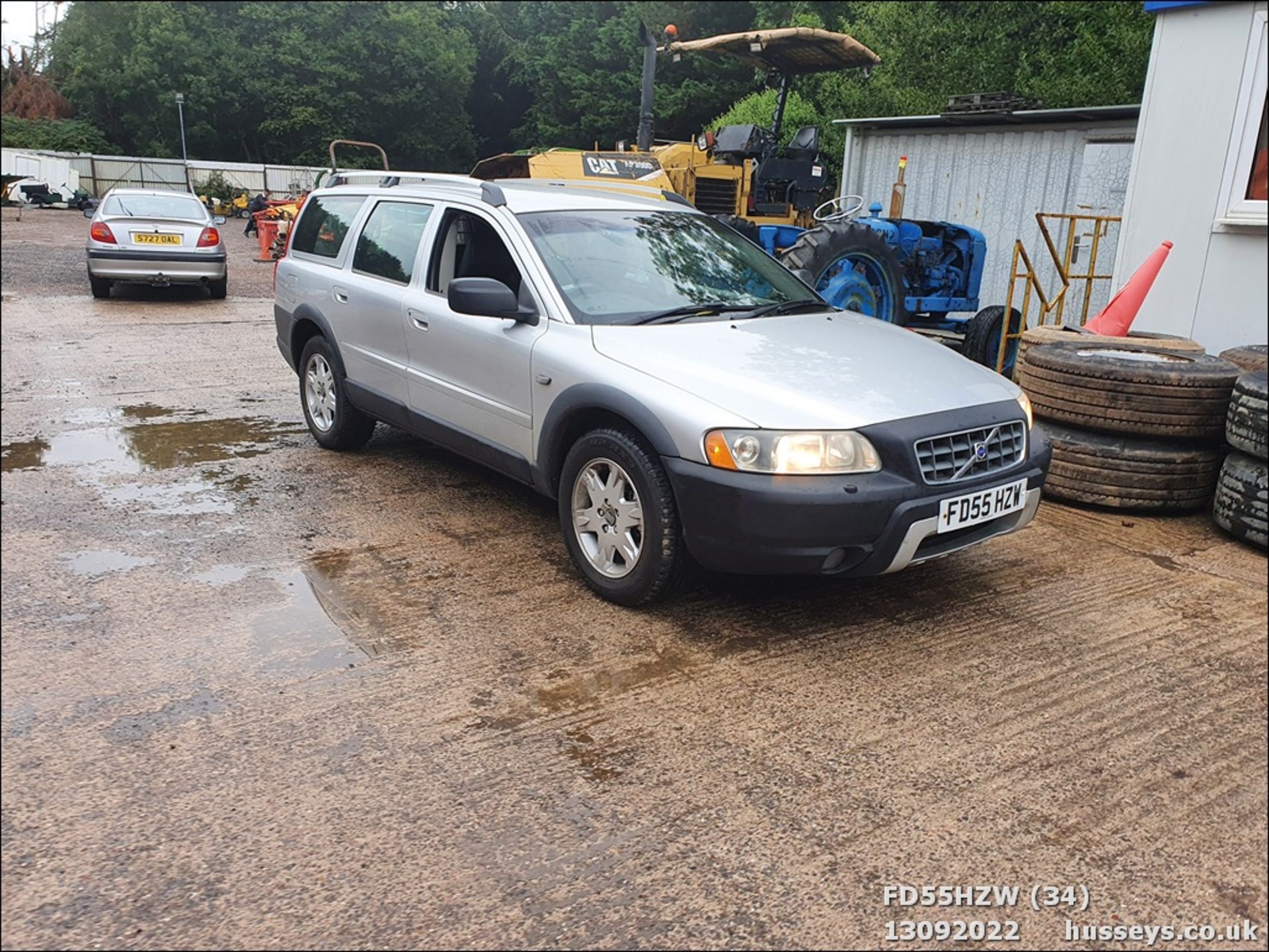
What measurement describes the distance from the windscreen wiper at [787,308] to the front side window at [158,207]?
9.55m

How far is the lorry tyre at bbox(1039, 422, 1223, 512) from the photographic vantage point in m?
5.20

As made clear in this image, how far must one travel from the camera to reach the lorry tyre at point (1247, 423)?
13.1 ft

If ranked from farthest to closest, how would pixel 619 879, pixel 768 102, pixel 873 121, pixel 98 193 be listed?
1. pixel 768 102
2. pixel 873 121
3. pixel 98 193
4. pixel 619 879

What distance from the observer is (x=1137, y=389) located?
205 inches

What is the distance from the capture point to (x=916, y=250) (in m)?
11.0

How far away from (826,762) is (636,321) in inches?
86.8

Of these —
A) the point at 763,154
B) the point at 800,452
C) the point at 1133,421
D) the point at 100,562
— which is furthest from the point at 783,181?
the point at 100,562

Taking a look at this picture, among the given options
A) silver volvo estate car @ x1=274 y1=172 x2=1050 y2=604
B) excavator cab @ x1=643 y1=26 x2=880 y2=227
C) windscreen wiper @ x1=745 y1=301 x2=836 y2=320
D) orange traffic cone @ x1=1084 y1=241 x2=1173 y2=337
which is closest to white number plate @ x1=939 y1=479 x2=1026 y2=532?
silver volvo estate car @ x1=274 y1=172 x2=1050 y2=604

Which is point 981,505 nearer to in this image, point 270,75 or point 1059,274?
point 1059,274

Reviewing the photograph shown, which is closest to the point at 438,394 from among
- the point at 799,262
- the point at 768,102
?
the point at 799,262

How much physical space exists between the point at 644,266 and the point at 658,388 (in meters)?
1.20

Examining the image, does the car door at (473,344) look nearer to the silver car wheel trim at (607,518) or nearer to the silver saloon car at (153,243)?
the silver car wheel trim at (607,518)

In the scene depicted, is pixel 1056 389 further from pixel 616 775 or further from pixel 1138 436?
pixel 616 775

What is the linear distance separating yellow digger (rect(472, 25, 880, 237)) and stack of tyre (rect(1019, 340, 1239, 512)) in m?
6.14
